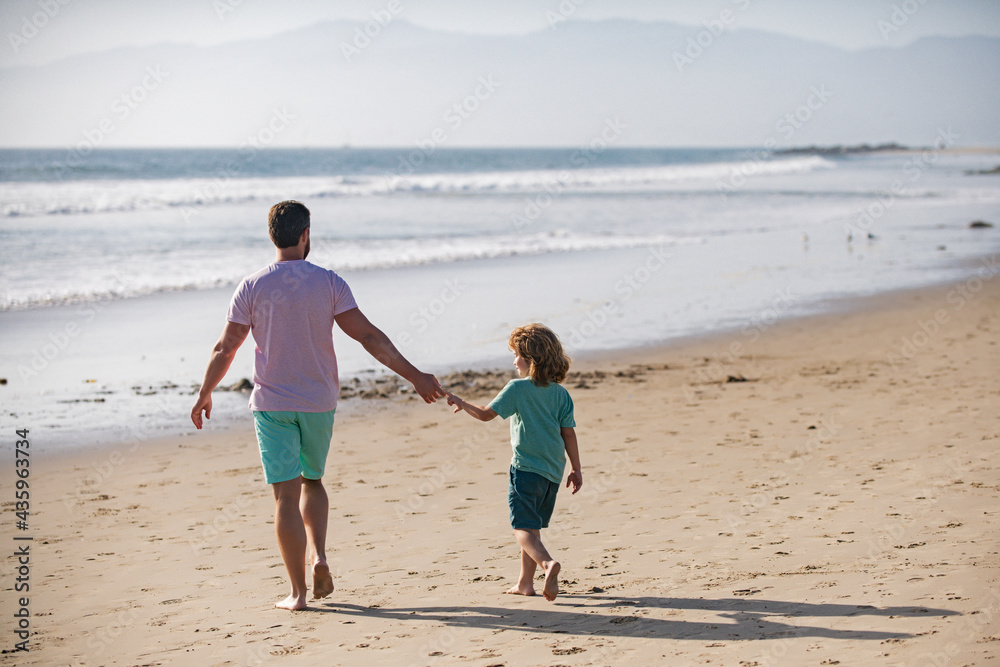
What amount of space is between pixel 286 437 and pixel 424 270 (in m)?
13.6

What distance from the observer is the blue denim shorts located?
4.02m

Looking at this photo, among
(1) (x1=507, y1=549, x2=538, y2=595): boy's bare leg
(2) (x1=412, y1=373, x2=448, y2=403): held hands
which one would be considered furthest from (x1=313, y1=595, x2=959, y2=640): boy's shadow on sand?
(2) (x1=412, y1=373, x2=448, y2=403): held hands

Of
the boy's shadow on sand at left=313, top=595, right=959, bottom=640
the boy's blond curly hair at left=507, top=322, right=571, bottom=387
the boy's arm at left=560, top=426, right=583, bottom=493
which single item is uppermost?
the boy's blond curly hair at left=507, top=322, right=571, bottom=387

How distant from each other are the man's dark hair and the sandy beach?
1.74m

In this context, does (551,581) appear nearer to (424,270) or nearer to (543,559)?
(543,559)

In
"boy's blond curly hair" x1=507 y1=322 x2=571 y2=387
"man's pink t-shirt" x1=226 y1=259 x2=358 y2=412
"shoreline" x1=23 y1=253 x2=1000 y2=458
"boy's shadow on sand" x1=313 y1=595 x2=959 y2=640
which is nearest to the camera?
"boy's shadow on sand" x1=313 y1=595 x2=959 y2=640

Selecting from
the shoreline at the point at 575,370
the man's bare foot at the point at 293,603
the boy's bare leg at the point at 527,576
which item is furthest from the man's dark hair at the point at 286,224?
the shoreline at the point at 575,370

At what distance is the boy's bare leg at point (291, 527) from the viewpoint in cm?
389

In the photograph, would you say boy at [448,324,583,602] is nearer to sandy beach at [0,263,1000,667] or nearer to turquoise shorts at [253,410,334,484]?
sandy beach at [0,263,1000,667]

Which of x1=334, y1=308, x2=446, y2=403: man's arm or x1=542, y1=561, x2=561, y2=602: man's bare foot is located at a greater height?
x1=334, y1=308, x2=446, y2=403: man's arm

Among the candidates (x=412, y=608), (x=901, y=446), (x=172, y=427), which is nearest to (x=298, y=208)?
(x=412, y=608)

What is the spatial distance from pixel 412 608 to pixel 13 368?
282 inches

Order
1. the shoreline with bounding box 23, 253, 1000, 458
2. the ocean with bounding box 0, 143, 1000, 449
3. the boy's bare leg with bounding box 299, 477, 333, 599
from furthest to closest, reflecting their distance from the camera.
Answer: the ocean with bounding box 0, 143, 1000, 449
the shoreline with bounding box 23, 253, 1000, 458
the boy's bare leg with bounding box 299, 477, 333, 599

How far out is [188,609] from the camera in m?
4.10
